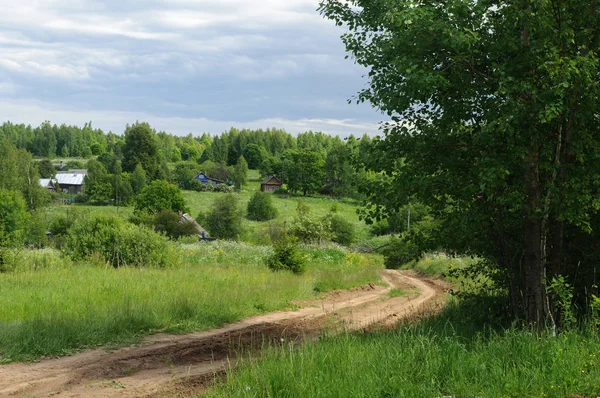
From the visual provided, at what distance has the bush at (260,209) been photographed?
330 feet

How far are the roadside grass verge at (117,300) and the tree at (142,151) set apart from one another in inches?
4463

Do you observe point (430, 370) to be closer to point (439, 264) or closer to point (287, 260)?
point (287, 260)

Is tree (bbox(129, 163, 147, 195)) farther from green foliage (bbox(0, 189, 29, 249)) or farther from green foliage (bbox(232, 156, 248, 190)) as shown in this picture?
green foliage (bbox(0, 189, 29, 249))

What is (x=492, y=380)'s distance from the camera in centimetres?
609

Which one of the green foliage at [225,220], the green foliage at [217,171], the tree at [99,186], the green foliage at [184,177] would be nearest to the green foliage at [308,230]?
the green foliage at [225,220]

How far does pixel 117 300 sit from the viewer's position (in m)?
12.4

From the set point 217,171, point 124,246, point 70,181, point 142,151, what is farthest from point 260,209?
point 124,246

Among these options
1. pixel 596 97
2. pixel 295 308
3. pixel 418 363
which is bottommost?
pixel 295 308

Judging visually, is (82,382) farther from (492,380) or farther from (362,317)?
(362,317)

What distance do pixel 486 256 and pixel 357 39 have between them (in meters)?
4.66

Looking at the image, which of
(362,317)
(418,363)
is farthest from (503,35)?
(362,317)

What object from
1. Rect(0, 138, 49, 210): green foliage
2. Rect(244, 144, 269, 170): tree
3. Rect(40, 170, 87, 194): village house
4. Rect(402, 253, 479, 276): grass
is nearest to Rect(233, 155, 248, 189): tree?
Rect(40, 170, 87, 194): village house

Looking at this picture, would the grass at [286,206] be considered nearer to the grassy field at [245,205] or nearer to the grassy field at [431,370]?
the grassy field at [245,205]

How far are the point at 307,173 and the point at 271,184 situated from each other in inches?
635
